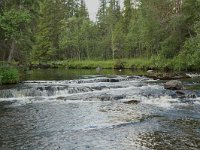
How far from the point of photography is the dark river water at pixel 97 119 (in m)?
15.5

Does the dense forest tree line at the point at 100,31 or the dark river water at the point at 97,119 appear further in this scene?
the dense forest tree line at the point at 100,31

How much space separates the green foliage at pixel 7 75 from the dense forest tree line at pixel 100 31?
328 cm

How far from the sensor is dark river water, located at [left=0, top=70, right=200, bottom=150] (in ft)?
51.0

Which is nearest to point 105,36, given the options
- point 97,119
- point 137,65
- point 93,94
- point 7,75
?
point 137,65

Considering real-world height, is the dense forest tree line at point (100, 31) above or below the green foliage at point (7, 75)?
above

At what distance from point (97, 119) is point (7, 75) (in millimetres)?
18782

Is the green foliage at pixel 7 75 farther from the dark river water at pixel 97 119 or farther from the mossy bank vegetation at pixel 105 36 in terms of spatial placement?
the dark river water at pixel 97 119

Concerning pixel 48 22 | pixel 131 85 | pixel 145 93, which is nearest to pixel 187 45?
pixel 131 85

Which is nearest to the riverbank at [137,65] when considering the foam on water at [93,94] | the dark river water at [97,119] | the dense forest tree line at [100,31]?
the dense forest tree line at [100,31]

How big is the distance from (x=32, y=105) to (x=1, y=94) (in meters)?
5.36

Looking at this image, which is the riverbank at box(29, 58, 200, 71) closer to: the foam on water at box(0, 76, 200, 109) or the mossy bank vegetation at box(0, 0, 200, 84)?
the mossy bank vegetation at box(0, 0, 200, 84)

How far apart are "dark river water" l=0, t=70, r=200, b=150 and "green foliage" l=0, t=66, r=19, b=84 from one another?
16.2 ft

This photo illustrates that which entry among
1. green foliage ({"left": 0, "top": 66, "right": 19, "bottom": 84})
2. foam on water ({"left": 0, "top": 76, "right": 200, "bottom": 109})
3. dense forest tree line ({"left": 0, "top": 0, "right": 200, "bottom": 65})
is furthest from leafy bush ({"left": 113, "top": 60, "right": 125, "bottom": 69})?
green foliage ({"left": 0, "top": 66, "right": 19, "bottom": 84})

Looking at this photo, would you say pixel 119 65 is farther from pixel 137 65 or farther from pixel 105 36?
pixel 105 36
